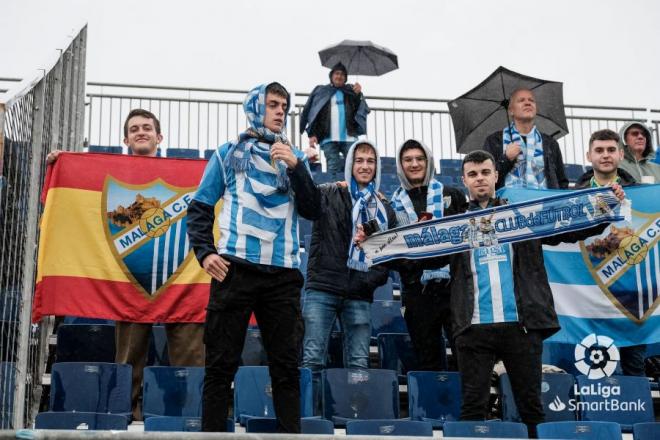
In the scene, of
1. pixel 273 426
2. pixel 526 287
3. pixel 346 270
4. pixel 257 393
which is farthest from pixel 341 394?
pixel 526 287

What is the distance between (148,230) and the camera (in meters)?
7.74

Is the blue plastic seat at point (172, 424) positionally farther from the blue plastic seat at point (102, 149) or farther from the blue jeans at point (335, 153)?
the blue plastic seat at point (102, 149)

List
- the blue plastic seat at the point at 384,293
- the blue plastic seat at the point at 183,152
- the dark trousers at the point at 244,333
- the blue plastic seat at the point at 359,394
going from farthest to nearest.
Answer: the blue plastic seat at the point at 183,152
the blue plastic seat at the point at 384,293
the blue plastic seat at the point at 359,394
the dark trousers at the point at 244,333

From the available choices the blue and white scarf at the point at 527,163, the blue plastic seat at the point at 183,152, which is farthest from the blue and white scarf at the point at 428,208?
the blue plastic seat at the point at 183,152

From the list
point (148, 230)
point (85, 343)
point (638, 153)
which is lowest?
point (85, 343)

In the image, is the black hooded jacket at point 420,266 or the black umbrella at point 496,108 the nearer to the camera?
the black hooded jacket at point 420,266

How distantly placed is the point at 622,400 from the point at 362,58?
7.42 m

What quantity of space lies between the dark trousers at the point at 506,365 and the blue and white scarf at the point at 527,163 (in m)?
2.25

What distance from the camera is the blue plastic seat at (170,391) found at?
675 cm

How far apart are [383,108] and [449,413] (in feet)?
27.9

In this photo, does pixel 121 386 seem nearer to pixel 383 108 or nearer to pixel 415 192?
pixel 415 192

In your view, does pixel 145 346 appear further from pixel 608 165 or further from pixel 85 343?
pixel 608 165

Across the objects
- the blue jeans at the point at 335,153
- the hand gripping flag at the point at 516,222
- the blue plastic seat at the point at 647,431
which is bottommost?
the blue plastic seat at the point at 647,431

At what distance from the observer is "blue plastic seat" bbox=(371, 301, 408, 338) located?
8.60 m
